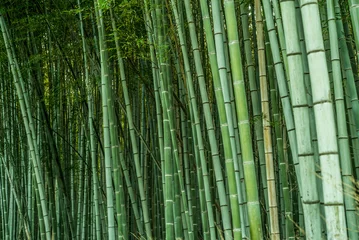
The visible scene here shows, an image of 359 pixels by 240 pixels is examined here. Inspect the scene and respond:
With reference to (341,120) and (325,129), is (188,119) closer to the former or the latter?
(341,120)

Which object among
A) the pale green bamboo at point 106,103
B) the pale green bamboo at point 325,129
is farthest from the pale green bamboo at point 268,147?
the pale green bamboo at point 106,103

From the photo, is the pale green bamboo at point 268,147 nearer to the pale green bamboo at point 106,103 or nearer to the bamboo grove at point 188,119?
the bamboo grove at point 188,119

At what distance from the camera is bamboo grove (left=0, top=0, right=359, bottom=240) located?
5.74 feet

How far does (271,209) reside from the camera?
2.19 meters

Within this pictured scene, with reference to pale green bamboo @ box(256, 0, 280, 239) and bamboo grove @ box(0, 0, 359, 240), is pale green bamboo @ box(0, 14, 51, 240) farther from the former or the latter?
pale green bamboo @ box(256, 0, 280, 239)

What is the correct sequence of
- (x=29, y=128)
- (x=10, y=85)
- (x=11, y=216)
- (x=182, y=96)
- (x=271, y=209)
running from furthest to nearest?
(x=10, y=85) → (x=11, y=216) → (x=29, y=128) → (x=182, y=96) → (x=271, y=209)

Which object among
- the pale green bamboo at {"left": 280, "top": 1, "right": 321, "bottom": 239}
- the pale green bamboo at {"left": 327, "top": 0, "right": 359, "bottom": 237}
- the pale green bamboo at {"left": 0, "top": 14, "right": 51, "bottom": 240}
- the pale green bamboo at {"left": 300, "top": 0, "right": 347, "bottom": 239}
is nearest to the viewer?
the pale green bamboo at {"left": 300, "top": 0, "right": 347, "bottom": 239}

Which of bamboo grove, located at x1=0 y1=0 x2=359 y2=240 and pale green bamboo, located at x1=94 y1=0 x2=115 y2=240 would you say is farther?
pale green bamboo, located at x1=94 y1=0 x2=115 y2=240

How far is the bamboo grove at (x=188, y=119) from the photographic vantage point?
1.75 metres

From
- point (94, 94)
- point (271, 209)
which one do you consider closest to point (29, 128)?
point (94, 94)

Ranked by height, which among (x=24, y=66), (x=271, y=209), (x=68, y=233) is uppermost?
(x=24, y=66)

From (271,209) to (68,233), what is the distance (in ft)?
12.2

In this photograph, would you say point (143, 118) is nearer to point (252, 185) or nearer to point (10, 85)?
point (10, 85)

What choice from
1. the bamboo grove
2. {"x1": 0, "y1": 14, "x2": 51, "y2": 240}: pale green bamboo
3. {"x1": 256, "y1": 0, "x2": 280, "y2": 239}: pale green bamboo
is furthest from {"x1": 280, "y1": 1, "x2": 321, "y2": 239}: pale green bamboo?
{"x1": 0, "y1": 14, "x2": 51, "y2": 240}: pale green bamboo
